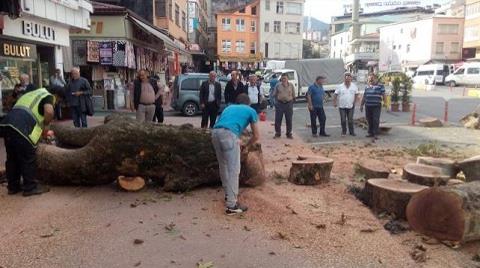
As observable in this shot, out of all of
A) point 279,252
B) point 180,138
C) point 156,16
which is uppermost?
point 156,16

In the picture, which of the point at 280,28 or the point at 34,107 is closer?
the point at 34,107

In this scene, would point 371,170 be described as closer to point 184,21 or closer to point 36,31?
point 36,31

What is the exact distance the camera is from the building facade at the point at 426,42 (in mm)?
60406

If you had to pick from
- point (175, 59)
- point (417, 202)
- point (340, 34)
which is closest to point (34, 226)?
point (417, 202)

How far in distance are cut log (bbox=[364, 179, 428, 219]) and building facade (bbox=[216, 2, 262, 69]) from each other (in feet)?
197

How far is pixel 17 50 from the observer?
13.0 meters

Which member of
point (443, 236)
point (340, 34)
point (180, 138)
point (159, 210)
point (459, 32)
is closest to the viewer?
point (443, 236)

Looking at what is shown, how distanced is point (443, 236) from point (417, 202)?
1.41 ft

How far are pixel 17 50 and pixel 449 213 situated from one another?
11633 mm

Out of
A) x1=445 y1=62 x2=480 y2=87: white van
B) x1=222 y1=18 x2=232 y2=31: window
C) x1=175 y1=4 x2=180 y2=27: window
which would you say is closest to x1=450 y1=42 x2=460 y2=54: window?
x1=445 y1=62 x2=480 y2=87: white van

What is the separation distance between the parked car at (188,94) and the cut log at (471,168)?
1250 centimetres

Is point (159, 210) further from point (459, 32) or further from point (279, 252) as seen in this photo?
point (459, 32)

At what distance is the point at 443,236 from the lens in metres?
5.14

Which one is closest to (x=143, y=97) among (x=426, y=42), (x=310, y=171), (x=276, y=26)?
(x=310, y=171)
